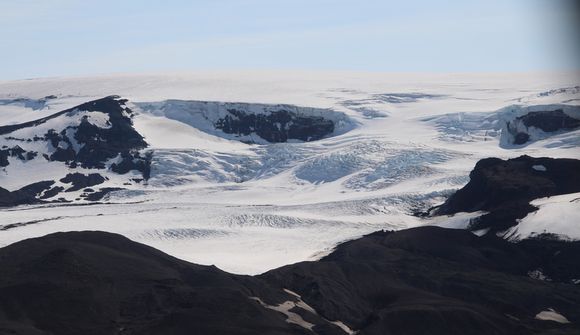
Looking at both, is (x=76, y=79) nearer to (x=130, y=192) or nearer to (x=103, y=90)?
(x=103, y=90)

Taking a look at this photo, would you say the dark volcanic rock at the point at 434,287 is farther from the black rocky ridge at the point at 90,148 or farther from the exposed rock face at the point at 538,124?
the black rocky ridge at the point at 90,148

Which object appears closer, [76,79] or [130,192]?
[130,192]

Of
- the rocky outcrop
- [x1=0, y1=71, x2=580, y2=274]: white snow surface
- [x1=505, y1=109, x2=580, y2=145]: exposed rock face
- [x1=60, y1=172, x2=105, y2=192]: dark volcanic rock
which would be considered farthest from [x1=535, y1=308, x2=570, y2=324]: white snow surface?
[x1=60, y1=172, x2=105, y2=192]: dark volcanic rock

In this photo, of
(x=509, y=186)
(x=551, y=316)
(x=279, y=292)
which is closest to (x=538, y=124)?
(x=509, y=186)

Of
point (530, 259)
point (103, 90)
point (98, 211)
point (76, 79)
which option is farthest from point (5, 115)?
point (530, 259)

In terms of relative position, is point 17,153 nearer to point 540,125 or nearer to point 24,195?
point 24,195
